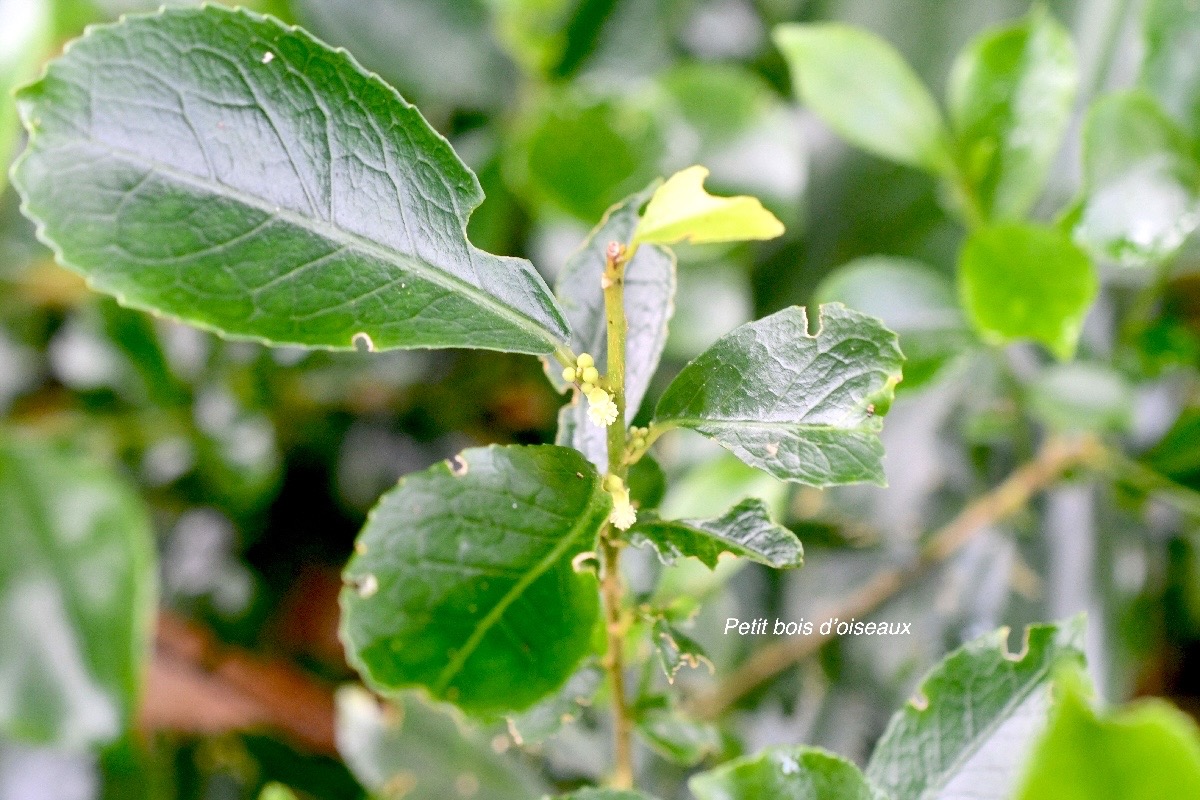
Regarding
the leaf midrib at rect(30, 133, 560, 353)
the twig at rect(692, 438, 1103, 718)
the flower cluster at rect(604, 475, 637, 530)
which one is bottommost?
the twig at rect(692, 438, 1103, 718)

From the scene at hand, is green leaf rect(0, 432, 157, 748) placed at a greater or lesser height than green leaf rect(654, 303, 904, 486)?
lesser

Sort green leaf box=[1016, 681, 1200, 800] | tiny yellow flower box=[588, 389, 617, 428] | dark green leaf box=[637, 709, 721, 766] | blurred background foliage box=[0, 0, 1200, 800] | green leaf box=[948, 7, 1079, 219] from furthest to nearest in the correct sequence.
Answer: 1. blurred background foliage box=[0, 0, 1200, 800]
2. green leaf box=[948, 7, 1079, 219]
3. dark green leaf box=[637, 709, 721, 766]
4. tiny yellow flower box=[588, 389, 617, 428]
5. green leaf box=[1016, 681, 1200, 800]

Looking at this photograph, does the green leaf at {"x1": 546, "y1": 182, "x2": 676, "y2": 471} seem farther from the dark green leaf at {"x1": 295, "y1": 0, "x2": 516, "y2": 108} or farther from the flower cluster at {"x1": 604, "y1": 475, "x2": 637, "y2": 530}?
the dark green leaf at {"x1": 295, "y1": 0, "x2": 516, "y2": 108}

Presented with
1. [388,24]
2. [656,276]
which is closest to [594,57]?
[388,24]

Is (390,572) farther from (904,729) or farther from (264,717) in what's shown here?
(264,717)

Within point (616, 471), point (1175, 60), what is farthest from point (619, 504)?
point (1175, 60)

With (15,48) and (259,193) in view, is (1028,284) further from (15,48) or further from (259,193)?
(15,48)

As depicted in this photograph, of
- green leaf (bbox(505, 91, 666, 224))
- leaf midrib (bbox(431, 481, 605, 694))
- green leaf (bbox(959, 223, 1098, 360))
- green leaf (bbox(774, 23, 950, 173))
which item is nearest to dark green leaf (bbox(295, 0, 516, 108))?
green leaf (bbox(505, 91, 666, 224))
